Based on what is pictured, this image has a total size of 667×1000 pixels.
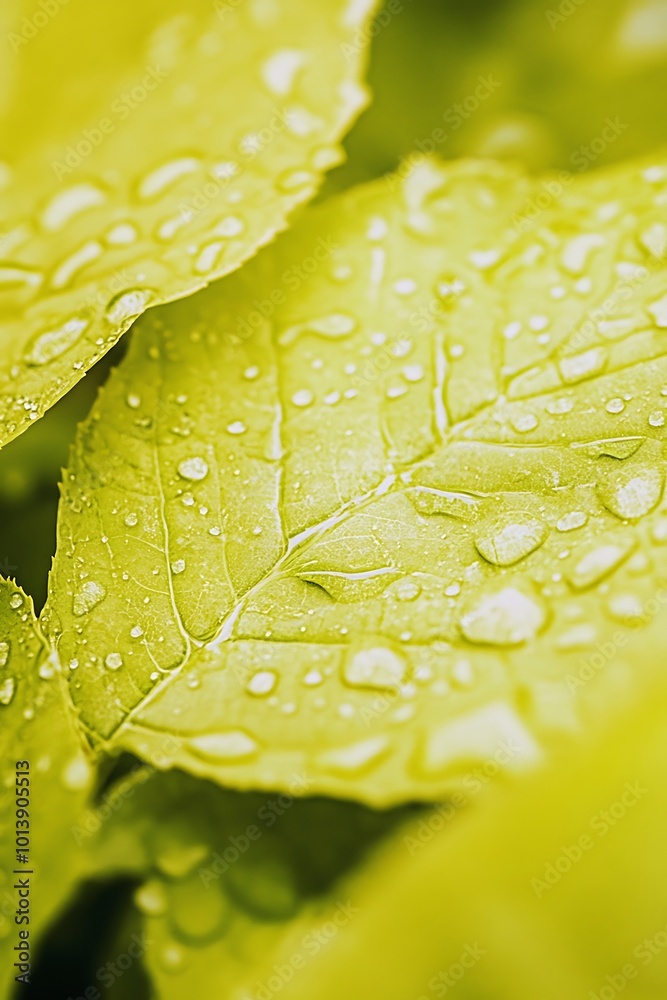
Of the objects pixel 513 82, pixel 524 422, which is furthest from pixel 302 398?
pixel 513 82

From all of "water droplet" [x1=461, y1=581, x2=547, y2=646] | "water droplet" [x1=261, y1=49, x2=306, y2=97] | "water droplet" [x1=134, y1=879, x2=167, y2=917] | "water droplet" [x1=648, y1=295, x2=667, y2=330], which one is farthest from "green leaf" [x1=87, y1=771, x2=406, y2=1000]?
"water droplet" [x1=261, y1=49, x2=306, y2=97]

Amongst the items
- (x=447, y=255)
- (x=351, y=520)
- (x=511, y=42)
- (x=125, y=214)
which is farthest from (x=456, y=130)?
(x=351, y=520)

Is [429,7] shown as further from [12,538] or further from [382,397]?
[12,538]

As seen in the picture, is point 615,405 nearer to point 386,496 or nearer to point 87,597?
point 386,496

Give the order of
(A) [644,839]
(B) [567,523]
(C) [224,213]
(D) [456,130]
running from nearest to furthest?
(A) [644,839] < (B) [567,523] < (C) [224,213] < (D) [456,130]

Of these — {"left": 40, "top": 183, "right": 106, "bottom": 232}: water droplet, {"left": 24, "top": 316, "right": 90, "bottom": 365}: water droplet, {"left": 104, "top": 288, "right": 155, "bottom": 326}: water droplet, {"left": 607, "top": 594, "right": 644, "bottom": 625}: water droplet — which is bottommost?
{"left": 607, "top": 594, "right": 644, "bottom": 625}: water droplet

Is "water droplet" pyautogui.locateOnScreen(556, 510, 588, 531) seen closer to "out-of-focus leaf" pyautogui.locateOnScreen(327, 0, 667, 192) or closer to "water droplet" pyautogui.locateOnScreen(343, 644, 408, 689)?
"water droplet" pyautogui.locateOnScreen(343, 644, 408, 689)

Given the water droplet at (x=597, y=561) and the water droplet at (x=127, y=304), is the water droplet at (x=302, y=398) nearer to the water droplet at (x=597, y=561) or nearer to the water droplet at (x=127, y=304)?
the water droplet at (x=127, y=304)

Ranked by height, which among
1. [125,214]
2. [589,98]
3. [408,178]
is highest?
[125,214]
